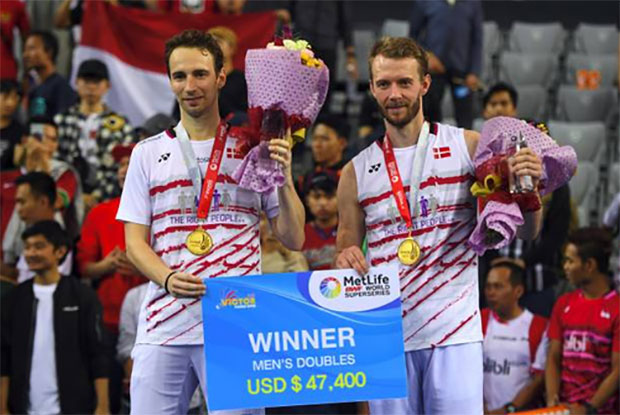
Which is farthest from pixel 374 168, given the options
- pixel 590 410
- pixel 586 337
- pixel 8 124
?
pixel 8 124

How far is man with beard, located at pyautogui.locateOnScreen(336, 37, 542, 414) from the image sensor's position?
16.8ft

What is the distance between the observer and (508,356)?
7.75m

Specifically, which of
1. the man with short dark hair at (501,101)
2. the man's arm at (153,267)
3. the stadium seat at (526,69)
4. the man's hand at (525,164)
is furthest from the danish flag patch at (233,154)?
the stadium seat at (526,69)

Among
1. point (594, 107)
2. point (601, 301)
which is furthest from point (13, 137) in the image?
point (594, 107)

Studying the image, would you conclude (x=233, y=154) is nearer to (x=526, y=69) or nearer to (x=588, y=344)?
(x=588, y=344)

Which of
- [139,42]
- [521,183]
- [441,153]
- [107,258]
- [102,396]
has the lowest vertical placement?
[102,396]

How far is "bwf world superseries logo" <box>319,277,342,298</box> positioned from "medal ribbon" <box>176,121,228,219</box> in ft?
1.90

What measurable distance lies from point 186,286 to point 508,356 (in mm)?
3505

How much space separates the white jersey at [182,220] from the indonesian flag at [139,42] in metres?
6.19

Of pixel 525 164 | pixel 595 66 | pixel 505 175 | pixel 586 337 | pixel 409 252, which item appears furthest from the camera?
pixel 595 66

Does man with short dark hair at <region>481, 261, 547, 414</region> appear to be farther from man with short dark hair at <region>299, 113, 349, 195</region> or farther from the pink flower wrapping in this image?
the pink flower wrapping

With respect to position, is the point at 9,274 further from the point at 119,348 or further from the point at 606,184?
the point at 606,184

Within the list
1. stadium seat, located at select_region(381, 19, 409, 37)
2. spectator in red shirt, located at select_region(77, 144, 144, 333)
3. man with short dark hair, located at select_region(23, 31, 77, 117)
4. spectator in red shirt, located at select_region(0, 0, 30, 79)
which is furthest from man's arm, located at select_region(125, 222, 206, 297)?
stadium seat, located at select_region(381, 19, 409, 37)

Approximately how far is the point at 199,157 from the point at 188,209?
0.75 ft
